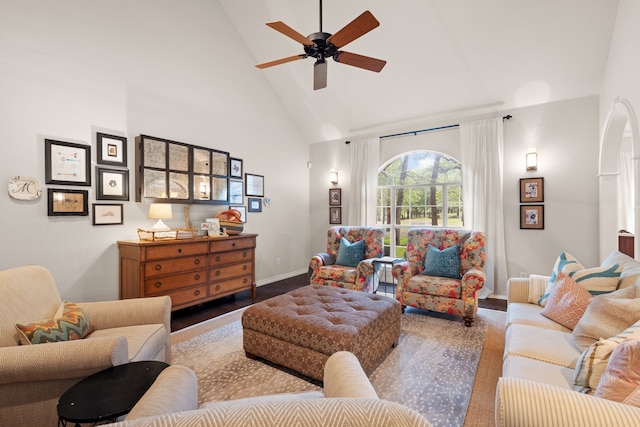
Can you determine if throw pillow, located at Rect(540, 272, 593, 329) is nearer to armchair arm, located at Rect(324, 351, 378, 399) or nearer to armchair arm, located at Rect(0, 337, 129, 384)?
armchair arm, located at Rect(324, 351, 378, 399)

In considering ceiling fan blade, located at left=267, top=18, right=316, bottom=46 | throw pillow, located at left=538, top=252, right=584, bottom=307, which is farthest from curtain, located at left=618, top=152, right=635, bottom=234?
ceiling fan blade, located at left=267, top=18, right=316, bottom=46

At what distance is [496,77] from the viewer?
395cm

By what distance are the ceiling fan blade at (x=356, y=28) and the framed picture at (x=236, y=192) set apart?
2.73 metres

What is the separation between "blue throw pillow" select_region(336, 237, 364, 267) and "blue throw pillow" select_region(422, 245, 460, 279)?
93cm

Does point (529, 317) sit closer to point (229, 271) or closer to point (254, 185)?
point (229, 271)

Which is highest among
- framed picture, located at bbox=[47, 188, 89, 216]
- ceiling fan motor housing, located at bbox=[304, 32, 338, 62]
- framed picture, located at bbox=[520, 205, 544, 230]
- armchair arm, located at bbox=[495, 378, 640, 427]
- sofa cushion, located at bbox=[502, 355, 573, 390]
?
ceiling fan motor housing, located at bbox=[304, 32, 338, 62]

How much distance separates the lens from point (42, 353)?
1344 mm

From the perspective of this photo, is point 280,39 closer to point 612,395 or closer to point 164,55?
point 164,55

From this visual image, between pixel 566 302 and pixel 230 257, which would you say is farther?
pixel 230 257

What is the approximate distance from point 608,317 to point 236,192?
4321 mm

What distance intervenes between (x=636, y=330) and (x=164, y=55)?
488cm

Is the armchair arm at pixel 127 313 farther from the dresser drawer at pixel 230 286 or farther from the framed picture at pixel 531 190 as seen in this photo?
the framed picture at pixel 531 190

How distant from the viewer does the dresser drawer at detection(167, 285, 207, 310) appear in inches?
129

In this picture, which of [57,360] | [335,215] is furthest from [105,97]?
[335,215]
